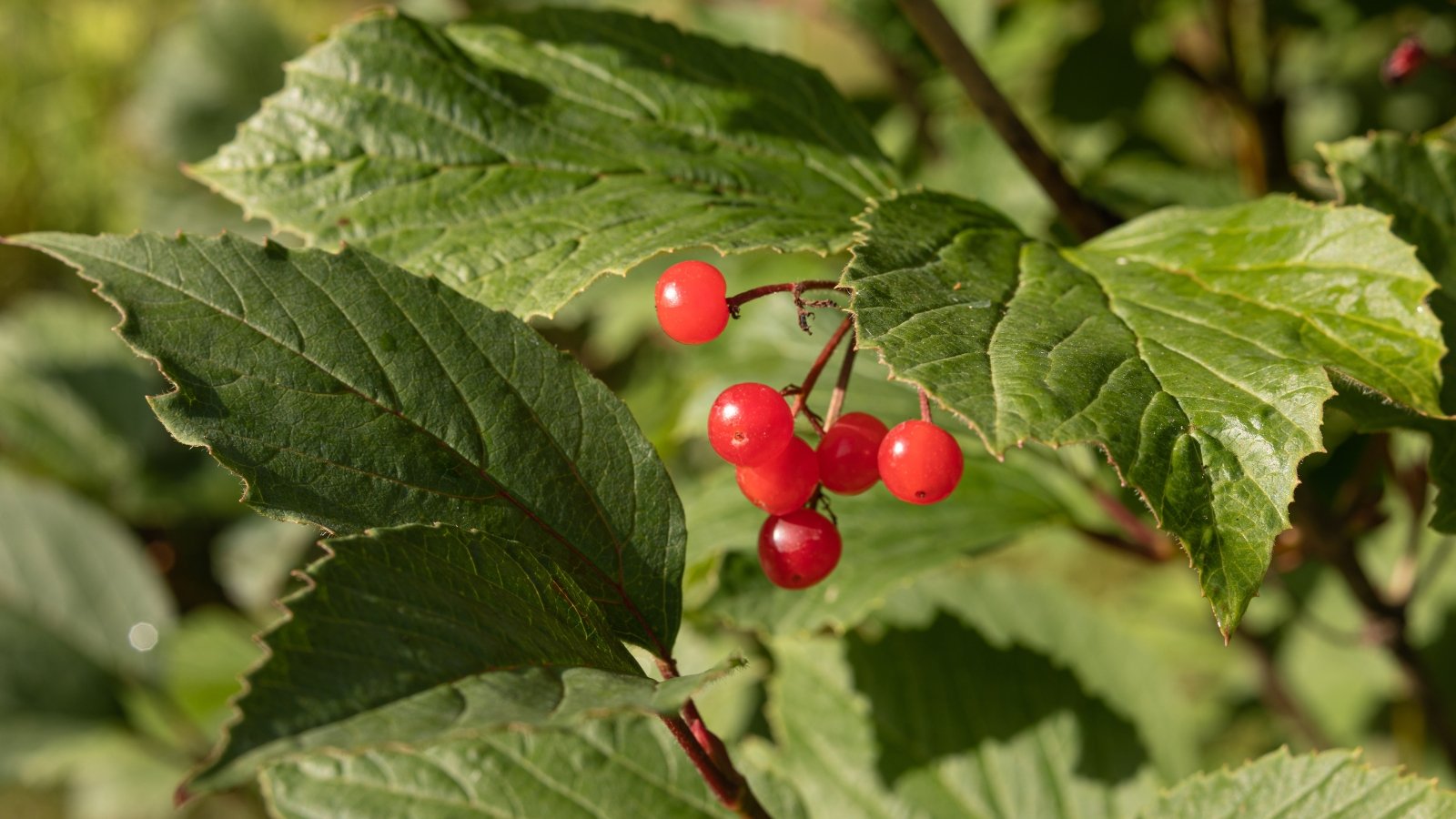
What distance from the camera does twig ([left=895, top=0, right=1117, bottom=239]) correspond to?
127 cm

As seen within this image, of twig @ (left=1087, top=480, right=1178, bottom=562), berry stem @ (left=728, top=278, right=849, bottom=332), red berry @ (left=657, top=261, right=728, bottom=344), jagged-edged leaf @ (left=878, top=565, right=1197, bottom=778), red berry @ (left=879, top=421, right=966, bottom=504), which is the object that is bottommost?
jagged-edged leaf @ (left=878, top=565, right=1197, bottom=778)

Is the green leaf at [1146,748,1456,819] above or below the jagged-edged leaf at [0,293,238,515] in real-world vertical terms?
below

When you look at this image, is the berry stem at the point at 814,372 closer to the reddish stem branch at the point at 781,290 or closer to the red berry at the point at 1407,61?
the reddish stem branch at the point at 781,290

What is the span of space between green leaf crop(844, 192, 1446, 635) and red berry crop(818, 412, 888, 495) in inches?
6.4

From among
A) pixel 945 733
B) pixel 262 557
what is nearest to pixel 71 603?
pixel 262 557

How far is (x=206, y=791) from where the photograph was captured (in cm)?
58

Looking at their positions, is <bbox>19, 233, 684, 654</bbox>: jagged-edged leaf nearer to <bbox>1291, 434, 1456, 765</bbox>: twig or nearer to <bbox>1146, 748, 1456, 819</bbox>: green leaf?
<bbox>1146, 748, 1456, 819</bbox>: green leaf

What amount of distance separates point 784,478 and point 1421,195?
70 cm

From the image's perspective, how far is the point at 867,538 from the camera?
5.12 feet

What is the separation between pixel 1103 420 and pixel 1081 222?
0.53 meters

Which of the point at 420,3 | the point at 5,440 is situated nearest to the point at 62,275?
the point at 5,440

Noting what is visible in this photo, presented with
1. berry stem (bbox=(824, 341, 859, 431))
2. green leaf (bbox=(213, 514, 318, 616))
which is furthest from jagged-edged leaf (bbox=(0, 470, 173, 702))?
berry stem (bbox=(824, 341, 859, 431))

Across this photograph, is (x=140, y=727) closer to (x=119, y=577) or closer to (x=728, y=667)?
(x=119, y=577)

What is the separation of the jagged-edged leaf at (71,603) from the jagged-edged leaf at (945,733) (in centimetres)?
153
